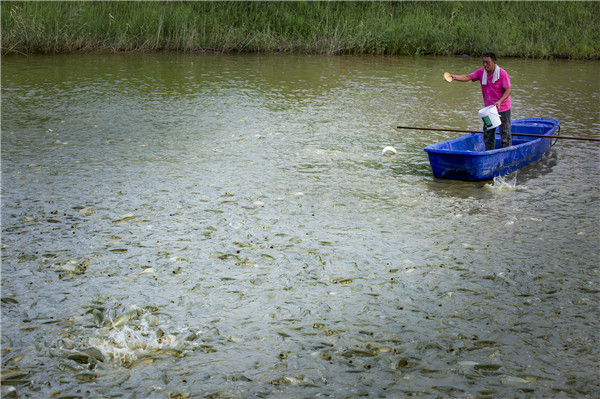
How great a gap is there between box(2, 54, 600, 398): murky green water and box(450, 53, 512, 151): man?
2.17 ft

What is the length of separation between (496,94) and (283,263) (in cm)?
551

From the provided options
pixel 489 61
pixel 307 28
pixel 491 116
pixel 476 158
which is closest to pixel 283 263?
pixel 476 158

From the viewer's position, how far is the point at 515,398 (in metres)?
4.21

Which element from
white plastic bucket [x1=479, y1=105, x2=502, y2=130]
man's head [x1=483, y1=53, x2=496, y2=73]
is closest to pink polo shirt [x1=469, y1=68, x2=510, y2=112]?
man's head [x1=483, y1=53, x2=496, y2=73]

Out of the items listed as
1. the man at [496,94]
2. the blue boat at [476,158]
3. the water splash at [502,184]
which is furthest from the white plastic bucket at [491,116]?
the water splash at [502,184]

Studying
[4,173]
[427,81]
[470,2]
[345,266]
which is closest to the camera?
[345,266]

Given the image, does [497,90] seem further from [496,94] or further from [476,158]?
[476,158]

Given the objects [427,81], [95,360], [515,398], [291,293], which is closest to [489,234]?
[291,293]

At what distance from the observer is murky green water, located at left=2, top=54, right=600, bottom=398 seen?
14.8ft

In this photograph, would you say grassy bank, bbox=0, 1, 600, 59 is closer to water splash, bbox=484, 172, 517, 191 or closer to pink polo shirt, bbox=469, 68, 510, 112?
pink polo shirt, bbox=469, 68, 510, 112

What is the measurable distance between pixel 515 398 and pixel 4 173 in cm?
762

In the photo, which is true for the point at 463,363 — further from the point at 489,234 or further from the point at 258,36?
the point at 258,36

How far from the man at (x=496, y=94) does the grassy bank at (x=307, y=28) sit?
45.1 ft

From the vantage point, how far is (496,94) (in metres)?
10.2
